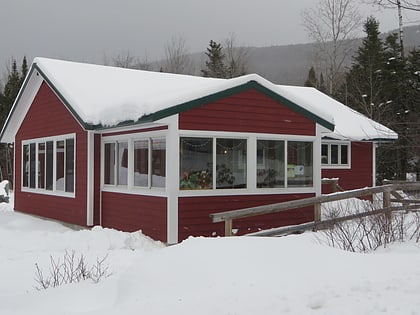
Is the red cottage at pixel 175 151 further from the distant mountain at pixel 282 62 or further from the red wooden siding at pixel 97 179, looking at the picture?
the distant mountain at pixel 282 62

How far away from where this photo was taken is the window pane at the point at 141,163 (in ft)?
36.8

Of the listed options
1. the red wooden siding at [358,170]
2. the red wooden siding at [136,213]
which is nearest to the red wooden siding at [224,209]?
the red wooden siding at [136,213]

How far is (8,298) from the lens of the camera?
588 cm

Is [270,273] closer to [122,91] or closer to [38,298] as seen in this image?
[38,298]

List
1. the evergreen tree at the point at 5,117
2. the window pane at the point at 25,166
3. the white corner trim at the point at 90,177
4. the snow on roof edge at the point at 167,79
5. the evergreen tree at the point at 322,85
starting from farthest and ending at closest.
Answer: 1. the evergreen tree at the point at 5,117
2. the evergreen tree at the point at 322,85
3. the window pane at the point at 25,166
4. the white corner trim at the point at 90,177
5. the snow on roof edge at the point at 167,79

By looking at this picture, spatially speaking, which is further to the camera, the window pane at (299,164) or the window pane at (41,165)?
the window pane at (41,165)

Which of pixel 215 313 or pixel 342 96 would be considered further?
pixel 342 96

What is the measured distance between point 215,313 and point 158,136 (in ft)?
21.7

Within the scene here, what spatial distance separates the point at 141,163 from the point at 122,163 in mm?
970

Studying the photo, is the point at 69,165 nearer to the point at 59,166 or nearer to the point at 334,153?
the point at 59,166

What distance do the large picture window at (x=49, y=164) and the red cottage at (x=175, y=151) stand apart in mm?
60

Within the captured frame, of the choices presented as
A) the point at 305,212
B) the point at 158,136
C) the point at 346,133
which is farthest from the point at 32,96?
the point at 346,133

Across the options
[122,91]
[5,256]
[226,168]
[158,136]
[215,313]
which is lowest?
[5,256]

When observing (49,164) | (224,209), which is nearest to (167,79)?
(49,164)
